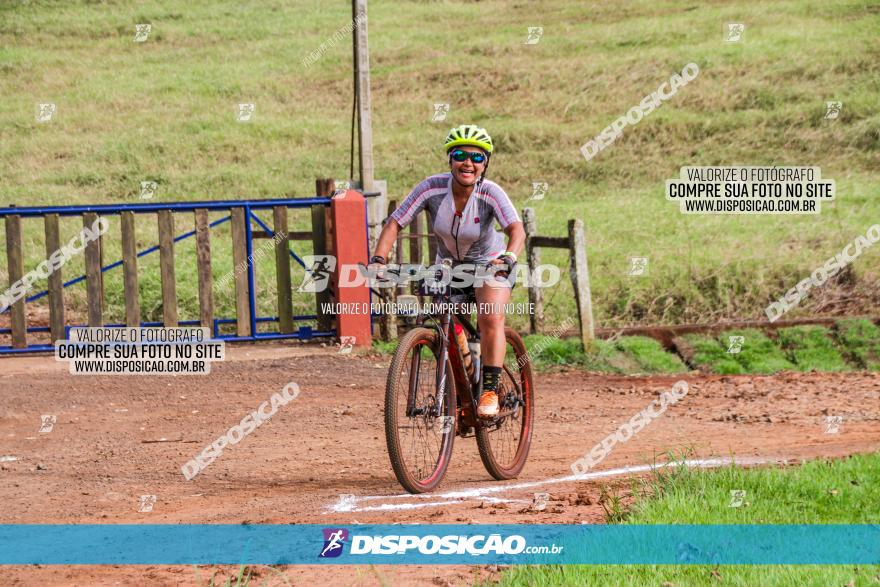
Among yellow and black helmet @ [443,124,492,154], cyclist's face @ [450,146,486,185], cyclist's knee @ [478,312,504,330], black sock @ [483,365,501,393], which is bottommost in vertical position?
black sock @ [483,365,501,393]

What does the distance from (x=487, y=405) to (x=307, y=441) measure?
2.87 meters

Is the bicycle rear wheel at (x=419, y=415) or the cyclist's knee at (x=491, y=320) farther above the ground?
the cyclist's knee at (x=491, y=320)

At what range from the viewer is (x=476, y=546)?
6004 mm

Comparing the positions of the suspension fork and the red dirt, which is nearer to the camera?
the red dirt

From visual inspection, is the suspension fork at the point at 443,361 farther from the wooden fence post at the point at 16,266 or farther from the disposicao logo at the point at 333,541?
the wooden fence post at the point at 16,266

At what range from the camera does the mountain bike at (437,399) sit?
24.1ft

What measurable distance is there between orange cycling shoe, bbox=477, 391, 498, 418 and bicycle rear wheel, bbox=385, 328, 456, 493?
0.20 meters

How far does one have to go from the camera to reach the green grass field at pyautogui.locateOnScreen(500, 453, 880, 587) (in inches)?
218

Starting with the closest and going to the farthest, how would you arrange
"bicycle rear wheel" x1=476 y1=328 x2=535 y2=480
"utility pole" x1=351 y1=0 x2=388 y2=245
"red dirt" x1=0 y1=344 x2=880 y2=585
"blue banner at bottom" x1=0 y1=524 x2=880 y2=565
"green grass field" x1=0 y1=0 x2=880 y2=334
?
"blue banner at bottom" x1=0 y1=524 x2=880 y2=565
"red dirt" x1=0 y1=344 x2=880 y2=585
"bicycle rear wheel" x1=476 y1=328 x2=535 y2=480
"utility pole" x1=351 y1=0 x2=388 y2=245
"green grass field" x1=0 y1=0 x2=880 y2=334

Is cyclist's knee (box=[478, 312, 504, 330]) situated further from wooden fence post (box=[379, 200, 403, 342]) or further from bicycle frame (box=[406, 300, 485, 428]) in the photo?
wooden fence post (box=[379, 200, 403, 342])

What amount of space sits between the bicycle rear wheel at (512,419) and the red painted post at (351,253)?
6128 millimetres

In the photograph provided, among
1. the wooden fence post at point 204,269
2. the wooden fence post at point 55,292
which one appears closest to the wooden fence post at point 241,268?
the wooden fence post at point 204,269

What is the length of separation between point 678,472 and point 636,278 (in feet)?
36.1

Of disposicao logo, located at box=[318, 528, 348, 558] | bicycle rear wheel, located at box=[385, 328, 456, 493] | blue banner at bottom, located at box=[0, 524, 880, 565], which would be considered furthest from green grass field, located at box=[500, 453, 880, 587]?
bicycle rear wheel, located at box=[385, 328, 456, 493]
